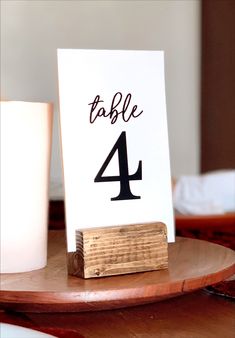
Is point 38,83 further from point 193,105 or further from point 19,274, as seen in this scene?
point 19,274

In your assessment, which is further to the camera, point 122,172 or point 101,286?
point 122,172

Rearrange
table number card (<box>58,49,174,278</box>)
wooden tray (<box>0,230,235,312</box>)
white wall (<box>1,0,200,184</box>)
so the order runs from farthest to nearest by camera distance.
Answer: white wall (<box>1,0,200,184</box>)
table number card (<box>58,49,174,278</box>)
wooden tray (<box>0,230,235,312</box>)

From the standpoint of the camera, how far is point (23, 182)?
2.35ft

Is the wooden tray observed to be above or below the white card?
below

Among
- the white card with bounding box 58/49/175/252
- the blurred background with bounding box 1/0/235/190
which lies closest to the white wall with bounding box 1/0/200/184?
the blurred background with bounding box 1/0/235/190

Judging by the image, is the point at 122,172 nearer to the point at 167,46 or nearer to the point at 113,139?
the point at 113,139

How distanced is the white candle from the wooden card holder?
0.06m

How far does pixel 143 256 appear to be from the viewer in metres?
0.71

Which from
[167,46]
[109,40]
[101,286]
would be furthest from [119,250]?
[167,46]

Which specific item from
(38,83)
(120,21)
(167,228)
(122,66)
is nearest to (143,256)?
(167,228)

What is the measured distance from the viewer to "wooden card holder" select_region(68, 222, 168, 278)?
682mm

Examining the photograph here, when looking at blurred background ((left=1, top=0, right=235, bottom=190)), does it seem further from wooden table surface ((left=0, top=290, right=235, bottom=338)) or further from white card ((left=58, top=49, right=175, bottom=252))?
wooden table surface ((left=0, top=290, right=235, bottom=338))

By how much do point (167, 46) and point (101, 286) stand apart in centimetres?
322

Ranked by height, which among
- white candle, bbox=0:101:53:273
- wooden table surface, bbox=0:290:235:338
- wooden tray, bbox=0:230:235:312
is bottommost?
wooden table surface, bbox=0:290:235:338
